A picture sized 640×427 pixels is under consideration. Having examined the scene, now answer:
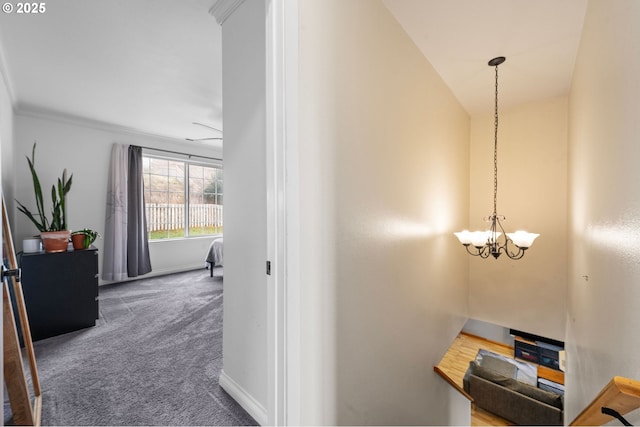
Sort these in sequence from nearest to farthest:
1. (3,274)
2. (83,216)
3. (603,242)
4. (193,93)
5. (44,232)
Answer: (3,274) → (603,242) → (44,232) → (193,93) → (83,216)

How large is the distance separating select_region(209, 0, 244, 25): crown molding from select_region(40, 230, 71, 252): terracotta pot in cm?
270

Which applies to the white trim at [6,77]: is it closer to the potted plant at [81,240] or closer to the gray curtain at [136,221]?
the gray curtain at [136,221]

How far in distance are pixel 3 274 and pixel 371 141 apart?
1.87 meters

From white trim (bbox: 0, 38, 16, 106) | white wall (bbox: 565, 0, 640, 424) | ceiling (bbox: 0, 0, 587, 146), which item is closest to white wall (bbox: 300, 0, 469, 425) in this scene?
ceiling (bbox: 0, 0, 587, 146)

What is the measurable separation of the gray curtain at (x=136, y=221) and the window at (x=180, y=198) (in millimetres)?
302

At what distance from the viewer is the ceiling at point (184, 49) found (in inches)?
66.9

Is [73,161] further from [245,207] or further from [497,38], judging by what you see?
[497,38]

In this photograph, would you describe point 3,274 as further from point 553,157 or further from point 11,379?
point 553,157

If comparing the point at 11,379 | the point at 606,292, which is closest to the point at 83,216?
the point at 11,379

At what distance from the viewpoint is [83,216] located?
3830 millimetres

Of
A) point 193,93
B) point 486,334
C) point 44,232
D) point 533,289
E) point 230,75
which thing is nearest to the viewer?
point 230,75

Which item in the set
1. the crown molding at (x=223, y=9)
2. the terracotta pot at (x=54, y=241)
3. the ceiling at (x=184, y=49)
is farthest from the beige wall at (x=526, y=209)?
the terracotta pot at (x=54, y=241)

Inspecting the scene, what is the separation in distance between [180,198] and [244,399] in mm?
4451

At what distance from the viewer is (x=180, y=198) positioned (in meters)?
5.12
